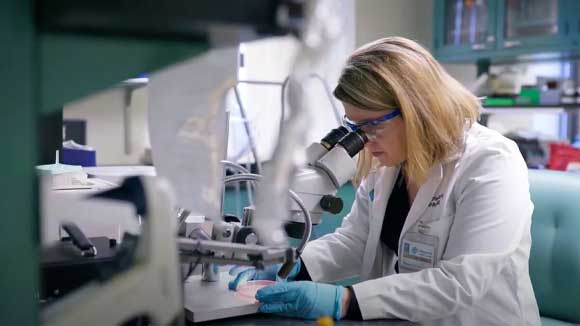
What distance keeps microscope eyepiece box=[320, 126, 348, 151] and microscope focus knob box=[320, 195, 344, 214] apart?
0.10 meters

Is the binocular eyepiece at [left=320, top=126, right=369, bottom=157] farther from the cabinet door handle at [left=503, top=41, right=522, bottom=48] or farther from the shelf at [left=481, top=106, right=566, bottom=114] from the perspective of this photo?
the cabinet door handle at [left=503, top=41, right=522, bottom=48]

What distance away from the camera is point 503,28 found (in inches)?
148

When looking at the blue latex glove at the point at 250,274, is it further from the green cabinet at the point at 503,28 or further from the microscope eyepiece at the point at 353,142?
the green cabinet at the point at 503,28

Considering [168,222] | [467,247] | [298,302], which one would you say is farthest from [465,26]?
[168,222]

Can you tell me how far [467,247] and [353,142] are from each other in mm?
360

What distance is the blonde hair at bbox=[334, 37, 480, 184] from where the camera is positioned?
4.48ft

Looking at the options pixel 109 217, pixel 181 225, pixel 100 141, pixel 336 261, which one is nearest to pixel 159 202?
pixel 109 217

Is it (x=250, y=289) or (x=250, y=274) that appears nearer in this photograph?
(x=250, y=289)

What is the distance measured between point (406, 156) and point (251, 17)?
95 cm

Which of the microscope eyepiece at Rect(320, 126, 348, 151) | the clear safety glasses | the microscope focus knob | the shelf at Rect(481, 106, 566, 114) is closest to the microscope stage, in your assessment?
the microscope focus knob

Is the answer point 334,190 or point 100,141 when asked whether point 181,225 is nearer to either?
point 334,190

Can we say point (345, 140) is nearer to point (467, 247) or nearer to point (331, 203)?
point (331, 203)

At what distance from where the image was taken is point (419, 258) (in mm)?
1432

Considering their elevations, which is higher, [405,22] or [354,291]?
[405,22]
